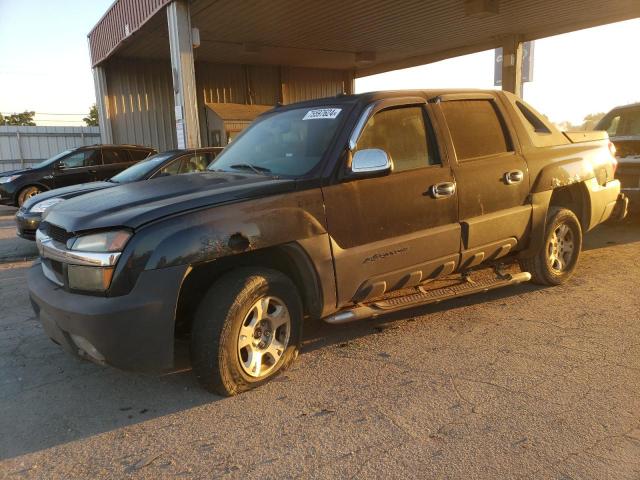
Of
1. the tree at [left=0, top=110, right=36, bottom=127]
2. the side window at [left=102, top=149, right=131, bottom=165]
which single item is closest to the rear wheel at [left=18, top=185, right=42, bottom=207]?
the side window at [left=102, top=149, right=131, bottom=165]

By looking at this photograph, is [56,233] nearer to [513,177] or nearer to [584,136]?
[513,177]

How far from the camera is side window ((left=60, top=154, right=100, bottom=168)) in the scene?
476 inches

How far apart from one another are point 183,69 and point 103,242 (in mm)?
9401

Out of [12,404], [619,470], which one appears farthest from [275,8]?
[619,470]

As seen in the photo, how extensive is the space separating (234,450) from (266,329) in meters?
0.85

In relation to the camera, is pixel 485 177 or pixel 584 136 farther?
pixel 584 136

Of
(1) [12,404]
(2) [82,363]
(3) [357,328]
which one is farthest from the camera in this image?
(3) [357,328]

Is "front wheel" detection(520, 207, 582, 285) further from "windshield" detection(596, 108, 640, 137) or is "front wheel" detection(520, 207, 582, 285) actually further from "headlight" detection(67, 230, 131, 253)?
"windshield" detection(596, 108, 640, 137)

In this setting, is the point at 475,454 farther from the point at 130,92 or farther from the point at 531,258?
the point at 130,92

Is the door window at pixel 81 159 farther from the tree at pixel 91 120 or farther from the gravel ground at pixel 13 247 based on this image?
the tree at pixel 91 120

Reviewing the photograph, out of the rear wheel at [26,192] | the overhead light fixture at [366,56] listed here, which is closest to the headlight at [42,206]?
the rear wheel at [26,192]

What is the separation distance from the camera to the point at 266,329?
128 inches

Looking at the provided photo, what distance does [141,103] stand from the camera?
1867cm

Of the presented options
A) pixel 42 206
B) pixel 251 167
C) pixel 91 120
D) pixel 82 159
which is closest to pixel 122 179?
pixel 42 206
